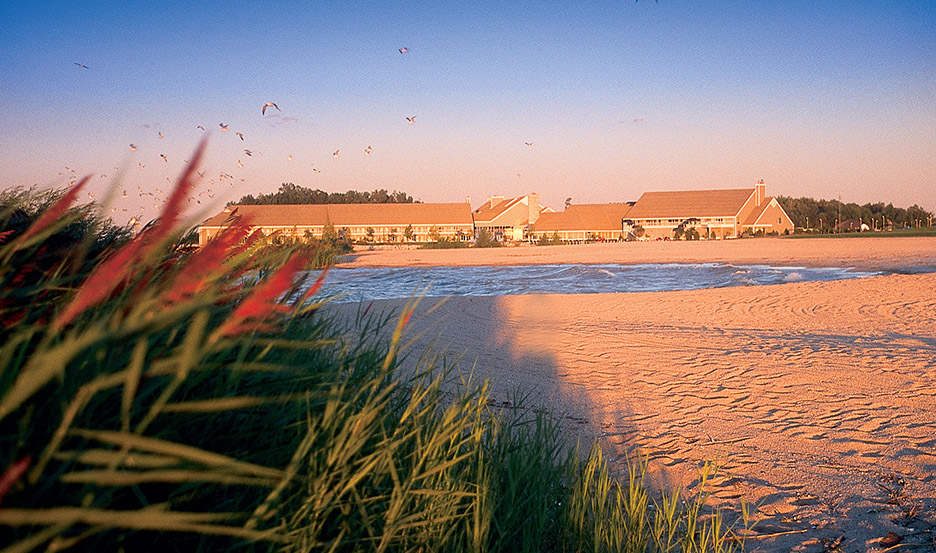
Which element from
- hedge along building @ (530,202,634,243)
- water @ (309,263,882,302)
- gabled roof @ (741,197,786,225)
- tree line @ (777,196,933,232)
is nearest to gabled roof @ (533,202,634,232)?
hedge along building @ (530,202,634,243)

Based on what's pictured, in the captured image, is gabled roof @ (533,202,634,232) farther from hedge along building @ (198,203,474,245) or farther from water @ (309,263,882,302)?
water @ (309,263,882,302)

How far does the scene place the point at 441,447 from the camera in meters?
2.73

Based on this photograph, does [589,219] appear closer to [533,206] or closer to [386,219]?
[533,206]

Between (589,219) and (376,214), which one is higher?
(376,214)

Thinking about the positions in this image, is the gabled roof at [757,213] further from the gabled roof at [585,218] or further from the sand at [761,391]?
the sand at [761,391]

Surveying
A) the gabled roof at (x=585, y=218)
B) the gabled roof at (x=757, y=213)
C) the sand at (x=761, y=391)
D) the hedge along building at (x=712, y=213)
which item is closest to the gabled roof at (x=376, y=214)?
the gabled roof at (x=585, y=218)

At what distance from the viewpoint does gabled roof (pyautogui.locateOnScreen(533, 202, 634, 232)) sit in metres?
84.4

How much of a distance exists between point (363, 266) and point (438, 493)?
109ft

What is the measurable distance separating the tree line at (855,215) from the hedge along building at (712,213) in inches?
366

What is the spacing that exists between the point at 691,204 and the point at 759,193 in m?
9.64

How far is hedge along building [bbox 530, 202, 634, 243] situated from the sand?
62.2m

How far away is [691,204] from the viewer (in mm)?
82875

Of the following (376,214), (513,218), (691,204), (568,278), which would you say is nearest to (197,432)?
(568,278)

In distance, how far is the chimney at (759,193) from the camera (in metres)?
84.5
